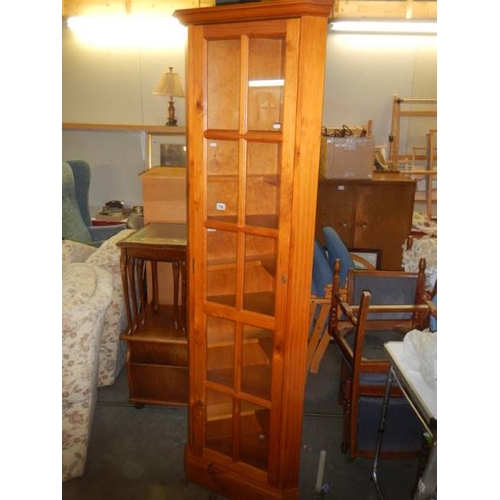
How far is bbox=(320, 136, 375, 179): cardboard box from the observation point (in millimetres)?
4152

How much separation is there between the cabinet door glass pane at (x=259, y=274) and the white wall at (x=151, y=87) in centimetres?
404

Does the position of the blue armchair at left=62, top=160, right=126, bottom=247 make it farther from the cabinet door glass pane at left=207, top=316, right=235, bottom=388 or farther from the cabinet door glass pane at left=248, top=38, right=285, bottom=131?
the cabinet door glass pane at left=248, top=38, right=285, bottom=131

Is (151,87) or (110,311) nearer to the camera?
(110,311)

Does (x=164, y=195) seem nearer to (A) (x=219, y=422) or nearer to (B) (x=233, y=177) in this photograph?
(B) (x=233, y=177)

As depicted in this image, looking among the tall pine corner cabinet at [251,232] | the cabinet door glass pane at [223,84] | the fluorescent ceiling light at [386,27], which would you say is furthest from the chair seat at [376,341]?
the fluorescent ceiling light at [386,27]

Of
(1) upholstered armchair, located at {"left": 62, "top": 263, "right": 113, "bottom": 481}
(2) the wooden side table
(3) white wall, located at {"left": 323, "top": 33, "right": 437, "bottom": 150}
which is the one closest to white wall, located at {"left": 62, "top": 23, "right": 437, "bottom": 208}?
(3) white wall, located at {"left": 323, "top": 33, "right": 437, "bottom": 150}

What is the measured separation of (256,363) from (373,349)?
33.2 inches

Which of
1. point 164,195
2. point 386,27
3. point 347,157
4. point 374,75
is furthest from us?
point 374,75

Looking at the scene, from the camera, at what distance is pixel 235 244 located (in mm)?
1938

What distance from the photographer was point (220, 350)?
2105 mm

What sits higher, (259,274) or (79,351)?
(259,274)

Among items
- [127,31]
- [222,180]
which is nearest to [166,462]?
[222,180]
